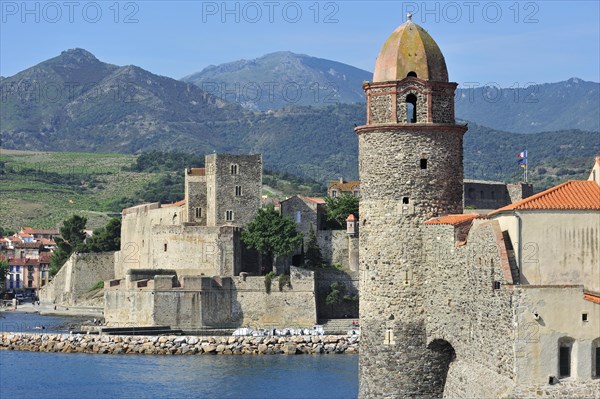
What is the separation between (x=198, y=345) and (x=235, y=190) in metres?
14.4

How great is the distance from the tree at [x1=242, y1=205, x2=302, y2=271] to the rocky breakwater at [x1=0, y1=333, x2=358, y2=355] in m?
9.27

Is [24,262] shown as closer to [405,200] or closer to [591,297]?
[405,200]

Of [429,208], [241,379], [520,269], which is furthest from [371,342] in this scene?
[241,379]

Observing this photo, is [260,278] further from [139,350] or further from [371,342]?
[371,342]

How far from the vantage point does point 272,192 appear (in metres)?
136

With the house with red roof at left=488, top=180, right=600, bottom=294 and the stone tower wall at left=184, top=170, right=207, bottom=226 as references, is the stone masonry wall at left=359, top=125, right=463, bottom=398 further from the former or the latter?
the stone tower wall at left=184, top=170, right=207, bottom=226

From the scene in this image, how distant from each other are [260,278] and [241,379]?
18299 millimetres

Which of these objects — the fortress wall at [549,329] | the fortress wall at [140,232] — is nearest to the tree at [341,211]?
the fortress wall at [140,232]

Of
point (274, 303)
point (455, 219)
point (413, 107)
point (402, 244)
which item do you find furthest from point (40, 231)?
point (455, 219)

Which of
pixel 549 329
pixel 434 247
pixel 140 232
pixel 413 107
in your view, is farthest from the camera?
pixel 140 232

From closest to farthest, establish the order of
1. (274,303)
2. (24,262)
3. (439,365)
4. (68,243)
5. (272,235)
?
(439,365), (274,303), (272,235), (68,243), (24,262)

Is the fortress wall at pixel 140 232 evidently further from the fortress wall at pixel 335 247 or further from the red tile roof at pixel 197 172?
the fortress wall at pixel 335 247

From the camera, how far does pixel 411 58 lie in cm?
3281

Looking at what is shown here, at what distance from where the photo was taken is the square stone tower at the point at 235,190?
234 feet
